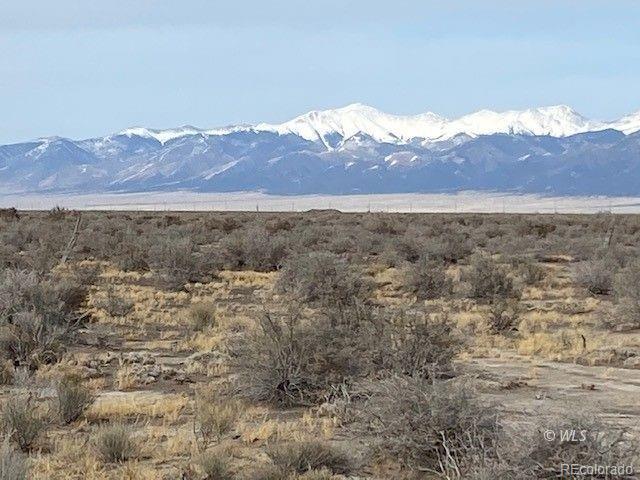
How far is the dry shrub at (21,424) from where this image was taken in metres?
9.04

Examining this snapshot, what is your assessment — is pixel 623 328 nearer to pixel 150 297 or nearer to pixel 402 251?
pixel 150 297

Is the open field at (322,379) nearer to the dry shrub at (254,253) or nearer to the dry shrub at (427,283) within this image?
the dry shrub at (427,283)

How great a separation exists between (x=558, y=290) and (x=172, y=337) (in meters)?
11.7

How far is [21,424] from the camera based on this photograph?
29.9 feet

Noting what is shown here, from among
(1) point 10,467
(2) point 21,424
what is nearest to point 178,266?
(2) point 21,424

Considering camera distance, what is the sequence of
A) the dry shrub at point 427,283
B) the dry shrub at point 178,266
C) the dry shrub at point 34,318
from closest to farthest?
1. the dry shrub at point 34,318
2. the dry shrub at point 427,283
3. the dry shrub at point 178,266

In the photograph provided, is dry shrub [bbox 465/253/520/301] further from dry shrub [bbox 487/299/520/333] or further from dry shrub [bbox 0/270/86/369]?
dry shrub [bbox 0/270/86/369]

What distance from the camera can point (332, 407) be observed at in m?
10.5

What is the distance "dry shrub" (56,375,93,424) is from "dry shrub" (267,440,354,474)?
2.78 m

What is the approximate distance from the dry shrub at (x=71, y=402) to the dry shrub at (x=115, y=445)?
4.44 feet

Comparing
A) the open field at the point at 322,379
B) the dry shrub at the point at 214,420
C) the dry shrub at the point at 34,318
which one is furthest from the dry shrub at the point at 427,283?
the dry shrub at the point at 214,420

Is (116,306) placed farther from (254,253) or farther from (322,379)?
(254,253)

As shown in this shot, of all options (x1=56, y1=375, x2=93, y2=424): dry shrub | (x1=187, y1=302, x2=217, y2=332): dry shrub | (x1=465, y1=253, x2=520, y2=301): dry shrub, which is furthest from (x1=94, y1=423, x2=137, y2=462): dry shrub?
(x1=465, y1=253, x2=520, y2=301): dry shrub

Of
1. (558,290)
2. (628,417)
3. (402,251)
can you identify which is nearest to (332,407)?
(628,417)
